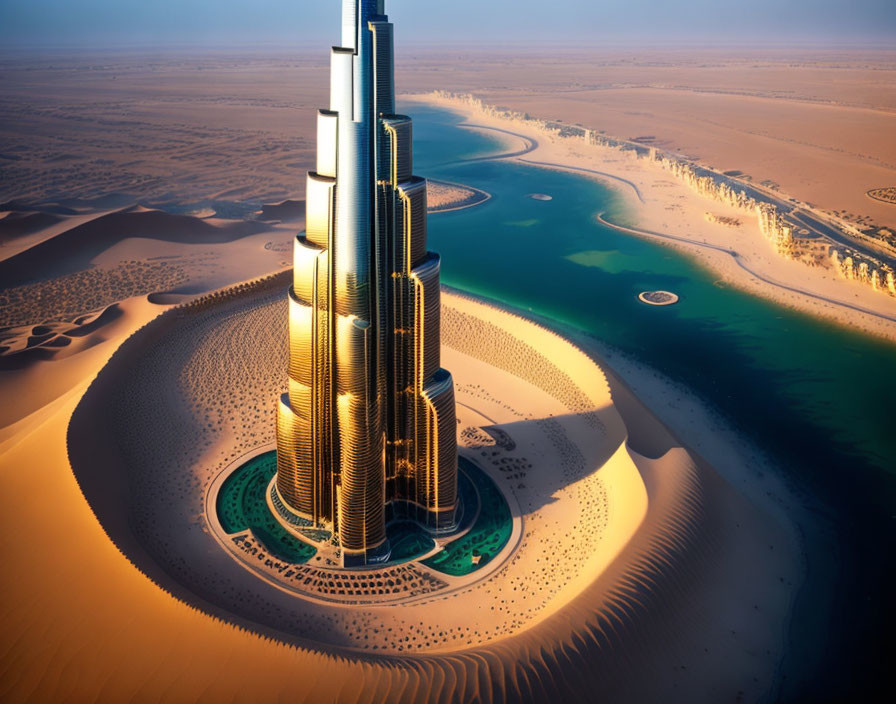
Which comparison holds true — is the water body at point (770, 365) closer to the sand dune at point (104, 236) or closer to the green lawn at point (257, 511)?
the green lawn at point (257, 511)

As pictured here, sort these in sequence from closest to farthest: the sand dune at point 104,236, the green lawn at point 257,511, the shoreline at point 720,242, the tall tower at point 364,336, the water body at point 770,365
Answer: the tall tower at point 364,336 < the water body at point 770,365 < the green lawn at point 257,511 < the shoreline at point 720,242 < the sand dune at point 104,236

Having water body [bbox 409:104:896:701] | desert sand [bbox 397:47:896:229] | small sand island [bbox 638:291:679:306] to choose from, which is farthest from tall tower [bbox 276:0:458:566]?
desert sand [bbox 397:47:896:229]

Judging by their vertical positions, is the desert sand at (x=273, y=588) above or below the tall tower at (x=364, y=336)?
below

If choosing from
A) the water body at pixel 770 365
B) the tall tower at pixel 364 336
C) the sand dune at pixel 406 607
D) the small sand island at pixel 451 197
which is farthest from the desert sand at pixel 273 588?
the small sand island at pixel 451 197

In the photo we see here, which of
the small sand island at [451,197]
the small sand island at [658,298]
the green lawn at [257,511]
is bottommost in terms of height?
the green lawn at [257,511]

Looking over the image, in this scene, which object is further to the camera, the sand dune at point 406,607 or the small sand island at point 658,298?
the small sand island at point 658,298

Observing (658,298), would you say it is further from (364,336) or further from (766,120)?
(766,120)

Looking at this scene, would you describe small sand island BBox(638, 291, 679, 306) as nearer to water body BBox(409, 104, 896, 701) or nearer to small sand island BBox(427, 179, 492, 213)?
water body BBox(409, 104, 896, 701)
